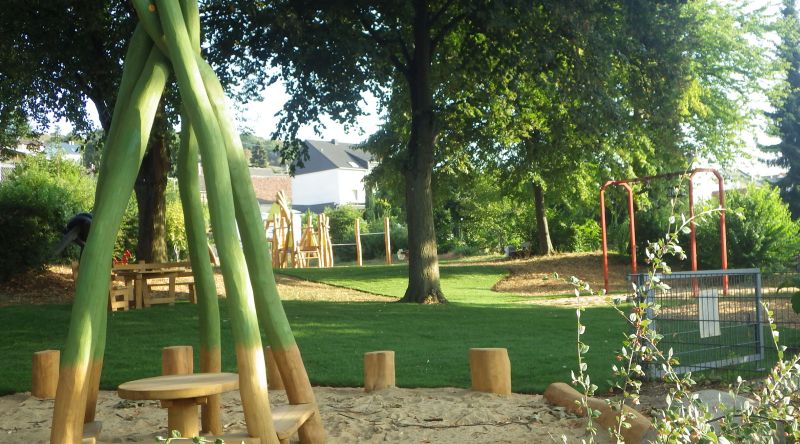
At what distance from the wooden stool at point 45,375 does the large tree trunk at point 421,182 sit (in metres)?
10.2

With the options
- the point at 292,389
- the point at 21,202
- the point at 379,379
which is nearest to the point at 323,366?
the point at 379,379

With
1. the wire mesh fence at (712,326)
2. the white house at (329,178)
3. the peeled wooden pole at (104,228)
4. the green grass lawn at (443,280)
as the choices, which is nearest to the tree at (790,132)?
the green grass lawn at (443,280)

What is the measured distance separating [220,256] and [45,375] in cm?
380

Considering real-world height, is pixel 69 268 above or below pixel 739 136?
below

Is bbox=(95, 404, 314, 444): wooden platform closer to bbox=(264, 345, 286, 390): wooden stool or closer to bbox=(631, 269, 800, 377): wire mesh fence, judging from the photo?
bbox=(264, 345, 286, 390): wooden stool

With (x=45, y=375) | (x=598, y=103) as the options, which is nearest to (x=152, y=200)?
(x=598, y=103)

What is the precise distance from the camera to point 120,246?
A: 22594 millimetres

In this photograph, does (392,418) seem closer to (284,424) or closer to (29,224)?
(284,424)

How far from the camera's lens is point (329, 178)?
3044 inches

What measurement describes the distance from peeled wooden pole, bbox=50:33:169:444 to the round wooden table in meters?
0.30

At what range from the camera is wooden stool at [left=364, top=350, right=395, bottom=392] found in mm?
7059

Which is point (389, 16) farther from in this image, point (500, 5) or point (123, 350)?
point (123, 350)

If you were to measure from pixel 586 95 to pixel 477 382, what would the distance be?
10687 mm

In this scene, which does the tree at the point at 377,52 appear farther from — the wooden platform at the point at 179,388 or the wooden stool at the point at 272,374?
the wooden platform at the point at 179,388
